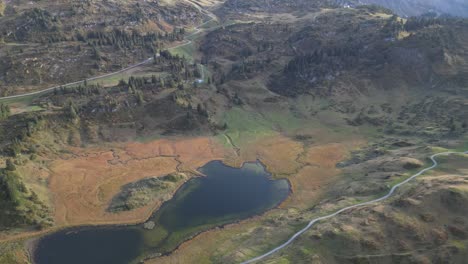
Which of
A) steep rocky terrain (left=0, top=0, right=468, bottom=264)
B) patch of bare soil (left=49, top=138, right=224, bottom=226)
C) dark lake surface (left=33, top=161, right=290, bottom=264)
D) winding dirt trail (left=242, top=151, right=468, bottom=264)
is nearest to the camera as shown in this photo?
winding dirt trail (left=242, top=151, right=468, bottom=264)

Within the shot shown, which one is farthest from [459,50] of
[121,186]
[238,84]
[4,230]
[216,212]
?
[4,230]

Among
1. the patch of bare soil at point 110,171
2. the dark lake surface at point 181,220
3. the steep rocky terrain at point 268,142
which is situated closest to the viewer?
the steep rocky terrain at point 268,142

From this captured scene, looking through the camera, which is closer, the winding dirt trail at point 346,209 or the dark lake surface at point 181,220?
the winding dirt trail at point 346,209

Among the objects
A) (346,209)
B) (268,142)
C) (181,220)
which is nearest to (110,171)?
(181,220)

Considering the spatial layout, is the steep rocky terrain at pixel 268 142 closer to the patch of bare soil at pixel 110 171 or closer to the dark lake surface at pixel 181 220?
the patch of bare soil at pixel 110 171

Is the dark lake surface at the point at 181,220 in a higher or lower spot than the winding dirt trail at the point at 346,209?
lower

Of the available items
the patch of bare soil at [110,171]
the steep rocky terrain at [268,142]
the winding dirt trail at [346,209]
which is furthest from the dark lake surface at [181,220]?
the winding dirt trail at [346,209]

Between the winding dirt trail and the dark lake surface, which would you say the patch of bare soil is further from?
the winding dirt trail

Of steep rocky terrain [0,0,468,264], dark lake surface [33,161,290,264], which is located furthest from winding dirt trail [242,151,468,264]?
dark lake surface [33,161,290,264]

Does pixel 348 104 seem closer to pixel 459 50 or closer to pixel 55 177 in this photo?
pixel 459 50

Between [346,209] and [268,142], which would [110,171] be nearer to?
[268,142]
